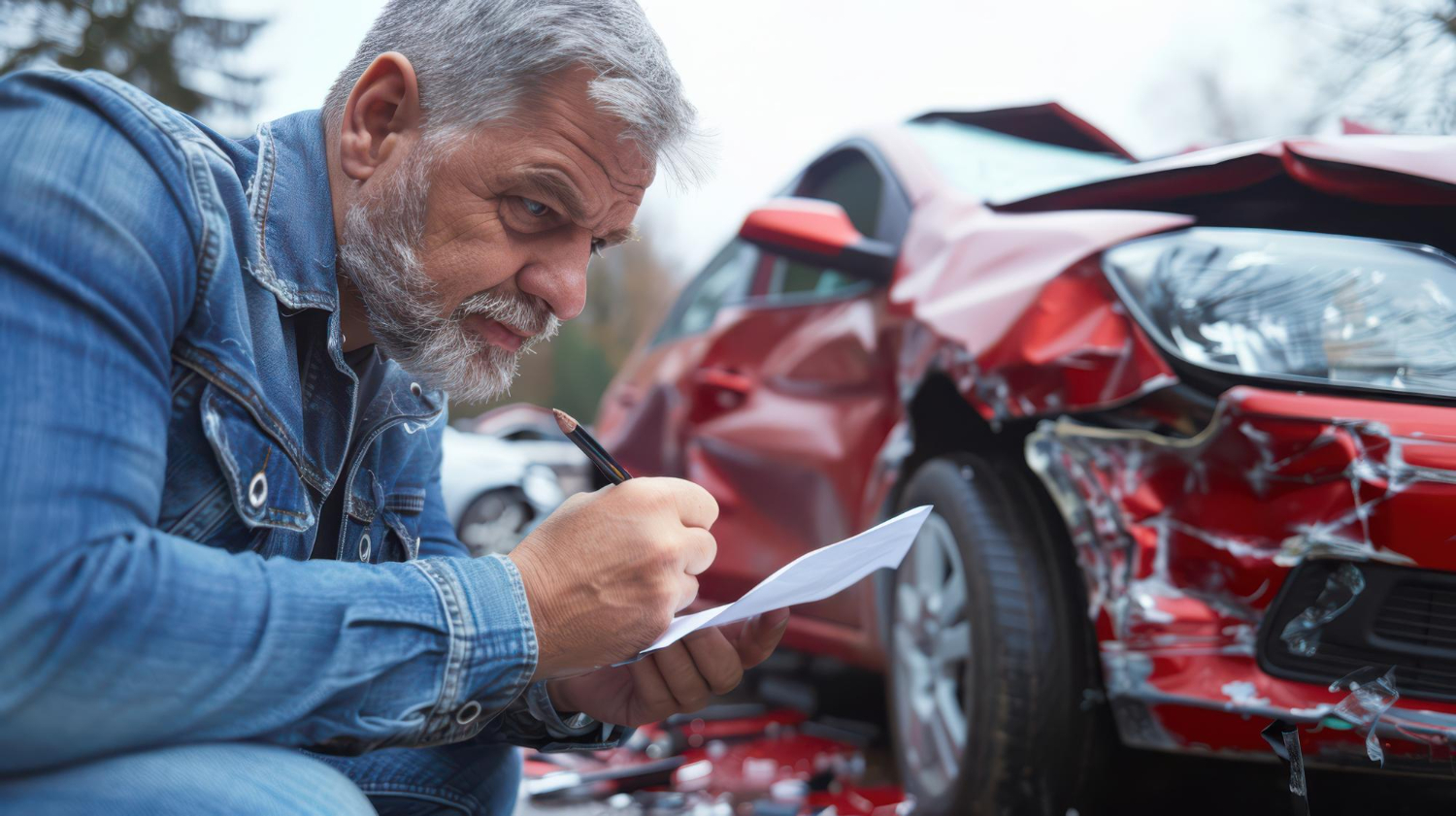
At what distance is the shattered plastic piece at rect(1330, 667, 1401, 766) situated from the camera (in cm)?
149

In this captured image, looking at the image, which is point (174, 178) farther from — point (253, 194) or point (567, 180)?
point (567, 180)

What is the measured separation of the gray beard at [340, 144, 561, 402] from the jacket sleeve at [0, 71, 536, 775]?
28 cm

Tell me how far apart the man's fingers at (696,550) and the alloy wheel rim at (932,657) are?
1.04 m

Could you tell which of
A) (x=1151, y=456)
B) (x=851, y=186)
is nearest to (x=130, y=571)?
(x=1151, y=456)

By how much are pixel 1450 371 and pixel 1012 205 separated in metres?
0.90

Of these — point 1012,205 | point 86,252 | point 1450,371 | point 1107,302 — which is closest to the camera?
point 86,252

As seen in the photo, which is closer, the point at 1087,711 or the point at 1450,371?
the point at 1450,371

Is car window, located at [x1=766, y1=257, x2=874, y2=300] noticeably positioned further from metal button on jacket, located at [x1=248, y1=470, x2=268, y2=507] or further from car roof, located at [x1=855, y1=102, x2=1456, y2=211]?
metal button on jacket, located at [x1=248, y1=470, x2=268, y2=507]

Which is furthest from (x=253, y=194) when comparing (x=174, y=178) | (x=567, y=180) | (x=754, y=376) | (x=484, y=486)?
(x=484, y=486)

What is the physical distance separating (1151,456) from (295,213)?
1.26 meters

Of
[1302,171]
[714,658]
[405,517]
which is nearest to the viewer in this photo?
[714,658]

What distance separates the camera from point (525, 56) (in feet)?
3.98

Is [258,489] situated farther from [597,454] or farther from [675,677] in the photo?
[675,677]

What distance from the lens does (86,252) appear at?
2.90 feet
